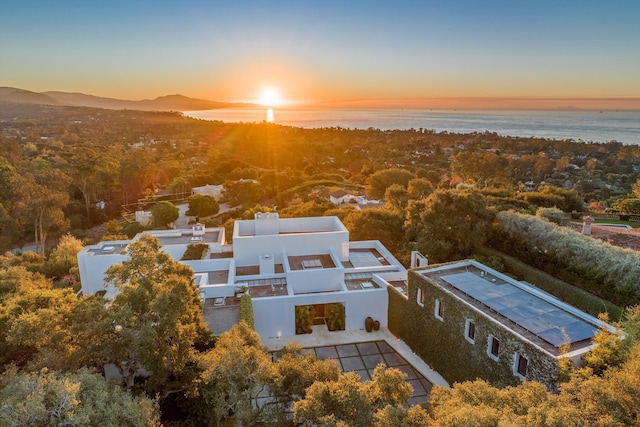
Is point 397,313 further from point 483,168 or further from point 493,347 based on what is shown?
point 483,168

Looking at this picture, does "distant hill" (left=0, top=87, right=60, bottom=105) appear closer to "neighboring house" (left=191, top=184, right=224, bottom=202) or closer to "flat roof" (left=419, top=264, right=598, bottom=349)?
"neighboring house" (left=191, top=184, right=224, bottom=202)

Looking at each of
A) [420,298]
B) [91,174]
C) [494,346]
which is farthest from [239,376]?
[91,174]

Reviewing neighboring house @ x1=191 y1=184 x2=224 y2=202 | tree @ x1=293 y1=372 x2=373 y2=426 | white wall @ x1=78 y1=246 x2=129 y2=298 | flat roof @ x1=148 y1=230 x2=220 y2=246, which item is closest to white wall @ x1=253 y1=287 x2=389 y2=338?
flat roof @ x1=148 y1=230 x2=220 y2=246

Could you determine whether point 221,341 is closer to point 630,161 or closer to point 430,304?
point 430,304

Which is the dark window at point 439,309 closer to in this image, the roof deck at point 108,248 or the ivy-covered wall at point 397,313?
the ivy-covered wall at point 397,313

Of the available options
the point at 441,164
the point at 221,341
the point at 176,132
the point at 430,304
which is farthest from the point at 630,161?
the point at 176,132

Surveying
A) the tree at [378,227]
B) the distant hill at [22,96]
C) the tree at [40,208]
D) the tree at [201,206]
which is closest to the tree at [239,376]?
the tree at [378,227]
